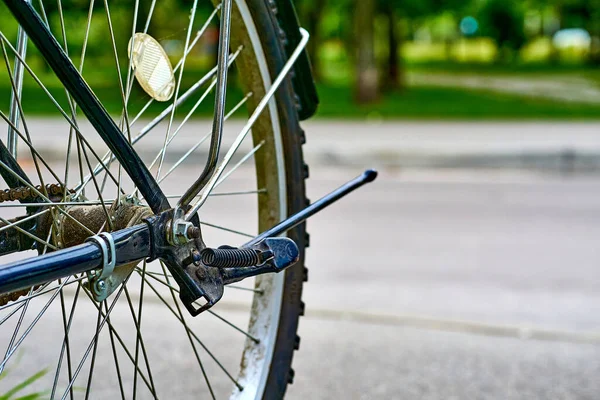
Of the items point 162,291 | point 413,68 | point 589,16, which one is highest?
point 162,291

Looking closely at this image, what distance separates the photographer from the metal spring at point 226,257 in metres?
1.98

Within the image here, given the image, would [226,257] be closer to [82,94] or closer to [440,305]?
[82,94]

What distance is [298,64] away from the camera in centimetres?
255

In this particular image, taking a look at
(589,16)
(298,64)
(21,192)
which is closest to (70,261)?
(21,192)

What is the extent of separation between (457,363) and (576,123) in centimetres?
1060

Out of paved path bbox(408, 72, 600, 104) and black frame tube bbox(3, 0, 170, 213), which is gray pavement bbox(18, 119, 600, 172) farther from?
black frame tube bbox(3, 0, 170, 213)

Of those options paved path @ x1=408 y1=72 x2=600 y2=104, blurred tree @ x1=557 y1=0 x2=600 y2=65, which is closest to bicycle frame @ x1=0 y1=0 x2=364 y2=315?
paved path @ x1=408 y1=72 x2=600 y2=104

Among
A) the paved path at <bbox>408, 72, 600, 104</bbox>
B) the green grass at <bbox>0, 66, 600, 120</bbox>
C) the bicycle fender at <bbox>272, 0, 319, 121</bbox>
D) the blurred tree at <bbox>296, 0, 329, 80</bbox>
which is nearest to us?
the bicycle fender at <bbox>272, 0, 319, 121</bbox>

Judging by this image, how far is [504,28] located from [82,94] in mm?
37289

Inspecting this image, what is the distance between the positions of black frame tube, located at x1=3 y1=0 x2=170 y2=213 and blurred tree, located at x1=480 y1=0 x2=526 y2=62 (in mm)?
34925

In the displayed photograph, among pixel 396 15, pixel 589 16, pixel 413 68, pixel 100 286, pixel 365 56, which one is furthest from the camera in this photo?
pixel 413 68

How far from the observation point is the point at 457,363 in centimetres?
370

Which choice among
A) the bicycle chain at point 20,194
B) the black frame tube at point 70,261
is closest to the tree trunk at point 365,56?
the bicycle chain at point 20,194

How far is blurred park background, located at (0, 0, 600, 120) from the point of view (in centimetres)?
1647
